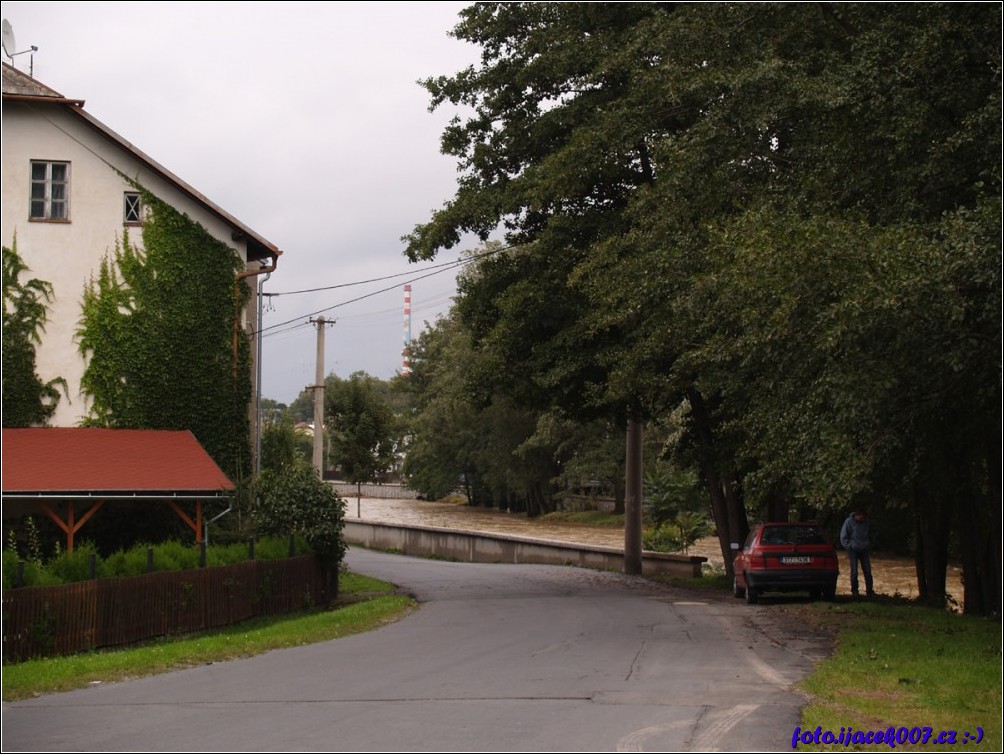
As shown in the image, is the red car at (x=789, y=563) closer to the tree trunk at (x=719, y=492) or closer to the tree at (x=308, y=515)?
the tree trunk at (x=719, y=492)

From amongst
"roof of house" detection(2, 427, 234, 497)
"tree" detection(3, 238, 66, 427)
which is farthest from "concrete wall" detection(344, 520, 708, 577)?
"tree" detection(3, 238, 66, 427)

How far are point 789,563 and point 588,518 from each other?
1986 inches

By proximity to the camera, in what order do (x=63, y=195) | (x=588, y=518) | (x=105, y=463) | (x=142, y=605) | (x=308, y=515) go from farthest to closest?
(x=588, y=518) < (x=308, y=515) < (x=105, y=463) < (x=142, y=605) < (x=63, y=195)

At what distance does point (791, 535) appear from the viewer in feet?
71.0

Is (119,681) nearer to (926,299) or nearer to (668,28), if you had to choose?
(926,299)

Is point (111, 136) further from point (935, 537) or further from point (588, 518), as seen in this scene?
point (588, 518)

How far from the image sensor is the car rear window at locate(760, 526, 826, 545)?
70.4 feet

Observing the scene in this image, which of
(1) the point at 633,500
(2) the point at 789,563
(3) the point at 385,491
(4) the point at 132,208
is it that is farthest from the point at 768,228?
(3) the point at 385,491

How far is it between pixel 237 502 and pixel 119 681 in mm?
14252

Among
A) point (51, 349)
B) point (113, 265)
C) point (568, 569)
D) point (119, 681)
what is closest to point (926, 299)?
point (119, 681)

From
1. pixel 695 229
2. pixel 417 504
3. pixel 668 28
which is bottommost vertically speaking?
pixel 417 504

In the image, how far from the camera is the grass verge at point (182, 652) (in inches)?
482

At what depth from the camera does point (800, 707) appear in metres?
9.46

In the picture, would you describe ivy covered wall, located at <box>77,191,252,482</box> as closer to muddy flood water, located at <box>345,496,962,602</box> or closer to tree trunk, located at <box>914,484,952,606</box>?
muddy flood water, located at <box>345,496,962,602</box>
